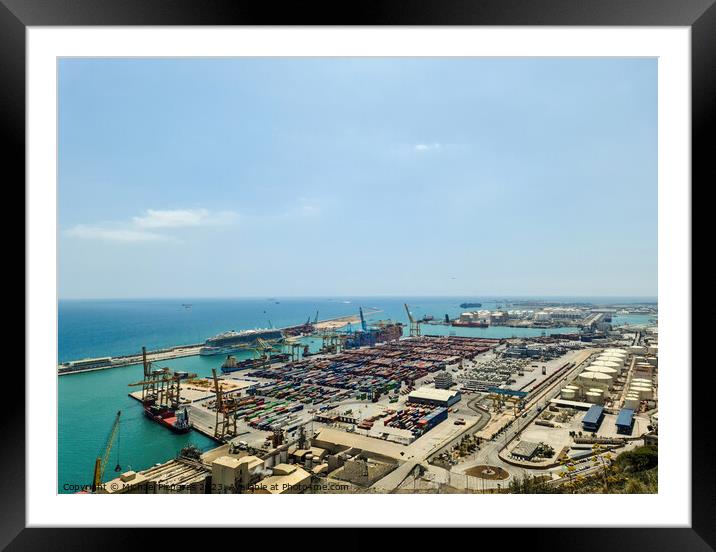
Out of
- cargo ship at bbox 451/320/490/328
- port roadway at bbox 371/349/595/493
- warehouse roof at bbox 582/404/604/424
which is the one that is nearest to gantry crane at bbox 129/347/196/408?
port roadway at bbox 371/349/595/493

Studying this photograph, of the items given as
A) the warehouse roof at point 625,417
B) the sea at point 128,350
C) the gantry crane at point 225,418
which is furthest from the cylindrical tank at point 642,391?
the gantry crane at point 225,418

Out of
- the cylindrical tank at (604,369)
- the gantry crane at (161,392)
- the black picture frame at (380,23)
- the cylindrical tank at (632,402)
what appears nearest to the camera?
the black picture frame at (380,23)

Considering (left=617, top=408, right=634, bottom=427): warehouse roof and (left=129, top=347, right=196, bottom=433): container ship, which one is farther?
(left=129, top=347, right=196, bottom=433): container ship

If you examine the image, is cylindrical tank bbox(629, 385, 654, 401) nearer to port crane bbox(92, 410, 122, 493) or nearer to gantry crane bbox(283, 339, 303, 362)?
port crane bbox(92, 410, 122, 493)

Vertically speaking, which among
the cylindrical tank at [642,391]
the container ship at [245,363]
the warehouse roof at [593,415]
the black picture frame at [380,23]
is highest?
the black picture frame at [380,23]

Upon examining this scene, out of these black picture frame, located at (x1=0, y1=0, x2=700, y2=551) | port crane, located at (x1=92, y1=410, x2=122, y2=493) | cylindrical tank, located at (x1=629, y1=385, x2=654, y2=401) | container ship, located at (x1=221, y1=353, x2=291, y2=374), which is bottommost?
container ship, located at (x1=221, y1=353, x2=291, y2=374)

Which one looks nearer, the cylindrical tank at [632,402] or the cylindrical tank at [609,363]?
the cylindrical tank at [632,402]

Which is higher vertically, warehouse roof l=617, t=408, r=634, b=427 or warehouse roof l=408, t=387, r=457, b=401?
warehouse roof l=617, t=408, r=634, b=427

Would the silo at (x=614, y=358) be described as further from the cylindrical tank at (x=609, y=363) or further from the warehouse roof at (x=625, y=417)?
the warehouse roof at (x=625, y=417)

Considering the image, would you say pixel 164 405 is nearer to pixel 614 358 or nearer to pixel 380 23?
pixel 380 23
